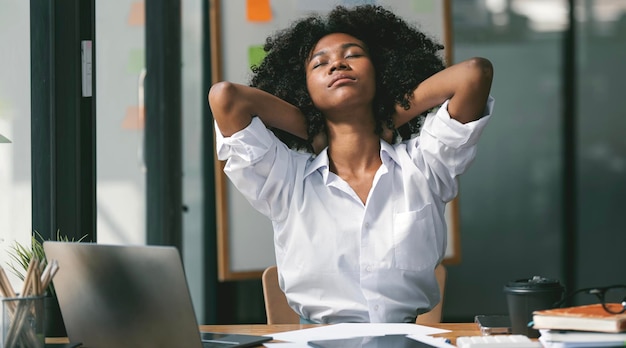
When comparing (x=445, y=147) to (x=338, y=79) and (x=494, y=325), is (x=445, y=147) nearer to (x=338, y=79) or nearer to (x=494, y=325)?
(x=338, y=79)

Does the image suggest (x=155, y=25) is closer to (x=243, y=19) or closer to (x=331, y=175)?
(x=243, y=19)

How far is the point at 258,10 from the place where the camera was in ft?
11.7

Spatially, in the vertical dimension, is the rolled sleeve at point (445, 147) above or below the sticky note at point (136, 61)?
below

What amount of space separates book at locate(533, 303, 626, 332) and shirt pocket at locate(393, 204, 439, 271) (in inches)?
26.1

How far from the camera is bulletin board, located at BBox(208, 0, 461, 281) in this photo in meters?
3.54

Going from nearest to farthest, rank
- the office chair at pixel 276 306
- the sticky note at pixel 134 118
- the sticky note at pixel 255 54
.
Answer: the office chair at pixel 276 306 < the sticky note at pixel 134 118 < the sticky note at pixel 255 54

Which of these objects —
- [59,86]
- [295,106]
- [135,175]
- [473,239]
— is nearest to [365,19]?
[295,106]

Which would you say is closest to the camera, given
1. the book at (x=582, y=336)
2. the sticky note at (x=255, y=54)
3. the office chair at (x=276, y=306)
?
the book at (x=582, y=336)

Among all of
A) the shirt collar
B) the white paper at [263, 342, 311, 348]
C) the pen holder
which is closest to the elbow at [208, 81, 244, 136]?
the shirt collar

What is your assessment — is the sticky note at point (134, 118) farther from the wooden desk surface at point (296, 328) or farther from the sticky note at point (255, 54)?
the wooden desk surface at point (296, 328)

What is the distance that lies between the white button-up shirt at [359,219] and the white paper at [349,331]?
287mm

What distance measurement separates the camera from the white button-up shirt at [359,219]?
2029 millimetres

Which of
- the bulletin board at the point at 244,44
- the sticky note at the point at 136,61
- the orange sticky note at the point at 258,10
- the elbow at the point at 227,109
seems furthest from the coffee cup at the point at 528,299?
the orange sticky note at the point at 258,10

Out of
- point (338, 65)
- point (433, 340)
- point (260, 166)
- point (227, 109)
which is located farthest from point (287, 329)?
point (338, 65)
